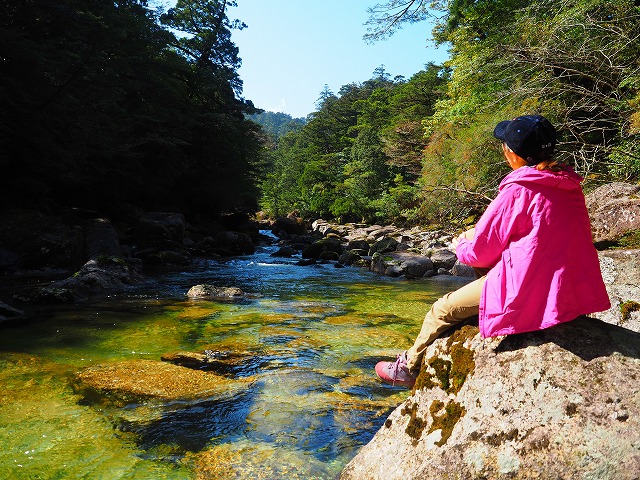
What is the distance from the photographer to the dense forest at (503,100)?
11.0 metres

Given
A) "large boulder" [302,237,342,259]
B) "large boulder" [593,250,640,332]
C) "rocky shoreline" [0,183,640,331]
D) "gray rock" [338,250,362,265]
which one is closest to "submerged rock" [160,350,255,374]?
"rocky shoreline" [0,183,640,331]

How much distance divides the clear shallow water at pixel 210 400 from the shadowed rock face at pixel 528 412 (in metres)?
0.87

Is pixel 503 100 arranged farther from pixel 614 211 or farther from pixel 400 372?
pixel 400 372

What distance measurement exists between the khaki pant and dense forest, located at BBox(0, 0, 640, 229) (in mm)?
6528

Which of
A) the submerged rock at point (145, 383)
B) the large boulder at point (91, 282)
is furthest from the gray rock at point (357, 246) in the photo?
the submerged rock at point (145, 383)

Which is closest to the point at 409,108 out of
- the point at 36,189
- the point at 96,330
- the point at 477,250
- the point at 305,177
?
the point at 305,177

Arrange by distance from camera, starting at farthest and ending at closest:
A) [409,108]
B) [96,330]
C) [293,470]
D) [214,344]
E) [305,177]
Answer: [305,177], [409,108], [96,330], [214,344], [293,470]

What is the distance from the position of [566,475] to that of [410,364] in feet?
4.18

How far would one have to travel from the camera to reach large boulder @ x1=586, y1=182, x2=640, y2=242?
7.54 metres

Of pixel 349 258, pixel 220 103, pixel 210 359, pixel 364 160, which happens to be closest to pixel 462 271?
pixel 349 258

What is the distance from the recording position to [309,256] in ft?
69.3

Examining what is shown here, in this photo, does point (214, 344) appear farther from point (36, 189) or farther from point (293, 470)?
point (36, 189)

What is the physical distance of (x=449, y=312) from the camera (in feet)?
9.53

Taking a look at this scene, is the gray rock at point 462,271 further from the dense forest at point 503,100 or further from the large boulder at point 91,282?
the large boulder at point 91,282
